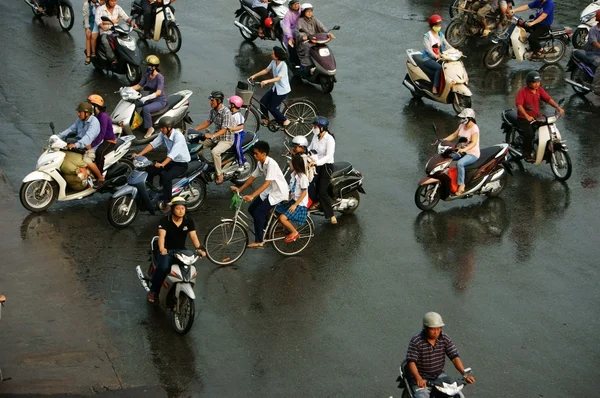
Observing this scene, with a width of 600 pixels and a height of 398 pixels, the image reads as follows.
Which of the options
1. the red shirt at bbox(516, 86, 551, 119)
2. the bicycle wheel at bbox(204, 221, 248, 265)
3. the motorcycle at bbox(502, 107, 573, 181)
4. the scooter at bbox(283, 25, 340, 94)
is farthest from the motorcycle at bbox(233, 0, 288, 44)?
the bicycle wheel at bbox(204, 221, 248, 265)

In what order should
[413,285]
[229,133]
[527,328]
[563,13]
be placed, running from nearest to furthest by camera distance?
[527,328], [413,285], [229,133], [563,13]

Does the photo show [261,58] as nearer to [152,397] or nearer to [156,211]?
[156,211]

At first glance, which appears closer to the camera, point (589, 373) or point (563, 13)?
point (589, 373)

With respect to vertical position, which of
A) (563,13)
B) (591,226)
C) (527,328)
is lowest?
(563,13)

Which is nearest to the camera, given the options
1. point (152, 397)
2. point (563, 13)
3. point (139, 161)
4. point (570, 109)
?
point (152, 397)

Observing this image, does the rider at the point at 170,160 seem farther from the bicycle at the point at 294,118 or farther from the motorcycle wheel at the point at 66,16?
the motorcycle wheel at the point at 66,16

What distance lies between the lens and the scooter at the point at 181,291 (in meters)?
11.6

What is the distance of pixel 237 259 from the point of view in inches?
535

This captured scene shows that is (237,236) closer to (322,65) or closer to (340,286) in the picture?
(340,286)

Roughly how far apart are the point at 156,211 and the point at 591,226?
22.5 feet

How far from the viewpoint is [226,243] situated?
44.2 feet

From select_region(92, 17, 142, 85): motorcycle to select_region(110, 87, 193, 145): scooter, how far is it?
96.7 inches

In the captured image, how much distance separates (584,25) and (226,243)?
12.6 metres

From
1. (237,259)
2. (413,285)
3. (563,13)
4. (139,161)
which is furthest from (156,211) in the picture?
(563,13)
